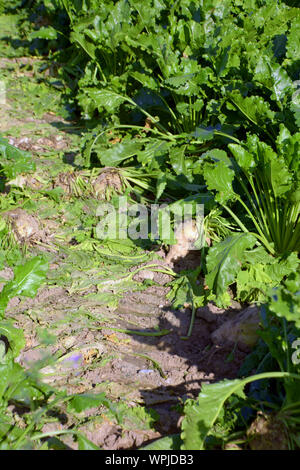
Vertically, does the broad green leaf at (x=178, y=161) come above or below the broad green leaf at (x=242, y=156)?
below

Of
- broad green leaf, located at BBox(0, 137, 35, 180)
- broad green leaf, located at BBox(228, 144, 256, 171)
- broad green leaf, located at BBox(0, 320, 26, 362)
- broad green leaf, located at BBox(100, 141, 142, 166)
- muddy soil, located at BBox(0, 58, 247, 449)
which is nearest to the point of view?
muddy soil, located at BBox(0, 58, 247, 449)

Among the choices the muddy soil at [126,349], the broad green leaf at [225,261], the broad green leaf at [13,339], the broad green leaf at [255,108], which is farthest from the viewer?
the broad green leaf at [255,108]

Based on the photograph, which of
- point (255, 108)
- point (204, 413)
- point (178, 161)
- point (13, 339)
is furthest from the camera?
point (178, 161)

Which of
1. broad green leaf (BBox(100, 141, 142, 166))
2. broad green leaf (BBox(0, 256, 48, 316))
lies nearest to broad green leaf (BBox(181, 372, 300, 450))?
broad green leaf (BBox(0, 256, 48, 316))

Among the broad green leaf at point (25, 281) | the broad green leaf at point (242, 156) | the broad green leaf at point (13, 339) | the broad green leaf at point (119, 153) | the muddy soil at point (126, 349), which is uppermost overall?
the broad green leaf at point (242, 156)

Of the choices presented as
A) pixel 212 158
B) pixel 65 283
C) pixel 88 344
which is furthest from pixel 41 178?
pixel 88 344

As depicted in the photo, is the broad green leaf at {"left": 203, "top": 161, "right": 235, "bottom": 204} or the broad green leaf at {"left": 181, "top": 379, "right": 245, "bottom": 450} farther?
the broad green leaf at {"left": 203, "top": 161, "right": 235, "bottom": 204}

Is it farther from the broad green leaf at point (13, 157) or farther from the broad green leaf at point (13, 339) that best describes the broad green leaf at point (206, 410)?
the broad green leaf at point (13, 157)

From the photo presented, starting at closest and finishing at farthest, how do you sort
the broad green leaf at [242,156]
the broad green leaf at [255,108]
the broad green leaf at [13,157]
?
1. the broad green leaf at [242,156]
2. the broad green leaf at [255,108]
3. the broad green leaf at [13,157]

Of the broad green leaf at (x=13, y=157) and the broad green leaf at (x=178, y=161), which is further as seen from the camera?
the broad green leaf at (x=178, y=161)

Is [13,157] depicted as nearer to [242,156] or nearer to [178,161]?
[178,161]

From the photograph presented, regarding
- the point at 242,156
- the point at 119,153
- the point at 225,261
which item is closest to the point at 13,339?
the point at 225,261

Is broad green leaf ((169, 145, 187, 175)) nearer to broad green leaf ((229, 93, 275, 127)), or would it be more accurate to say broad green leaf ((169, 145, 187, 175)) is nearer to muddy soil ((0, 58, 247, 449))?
broad green leaf ((229, 93, 275, 127))

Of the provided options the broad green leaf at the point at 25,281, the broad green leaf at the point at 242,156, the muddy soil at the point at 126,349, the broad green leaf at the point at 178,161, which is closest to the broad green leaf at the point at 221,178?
the broad green leaf at the point at 242,156
